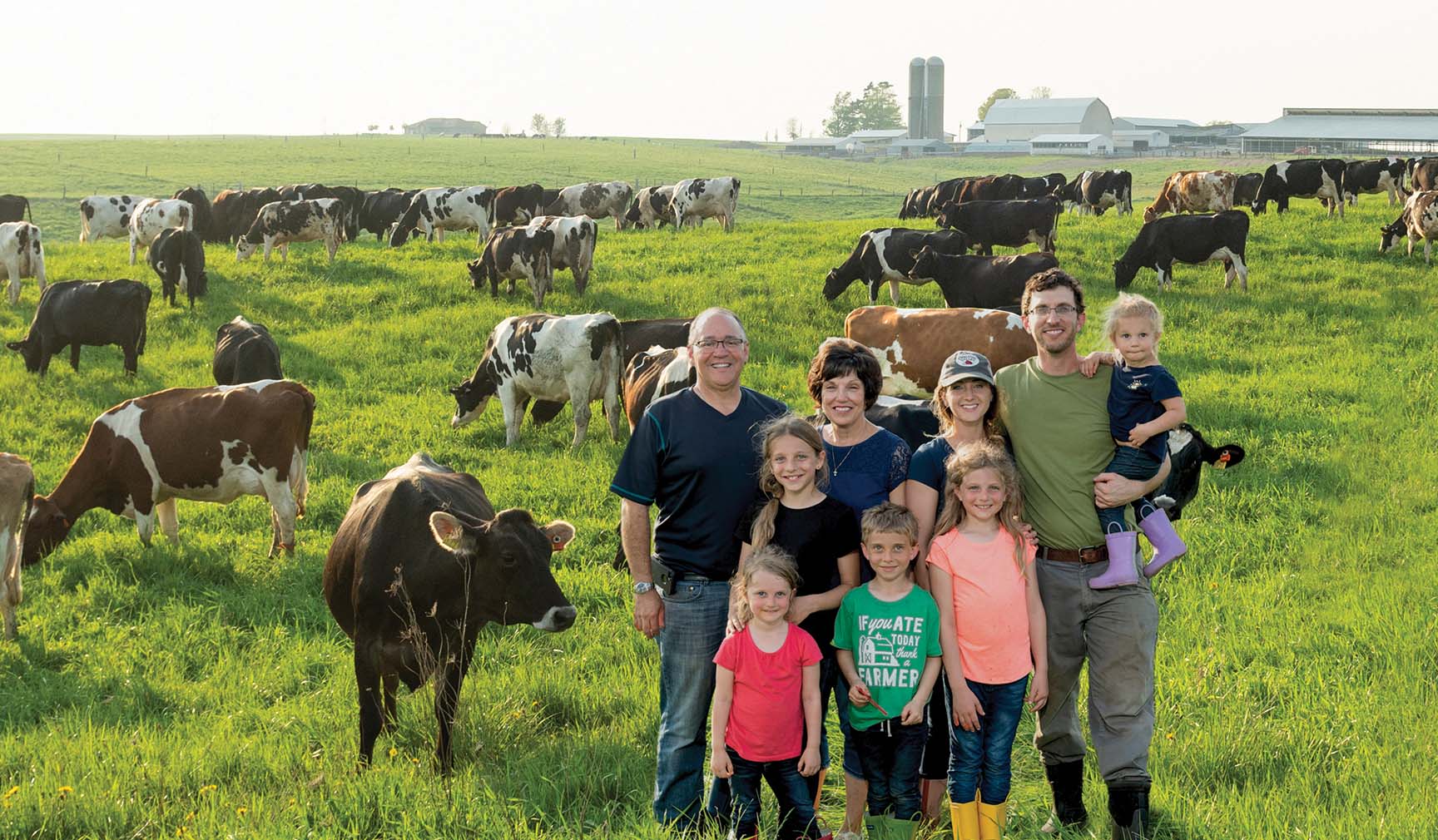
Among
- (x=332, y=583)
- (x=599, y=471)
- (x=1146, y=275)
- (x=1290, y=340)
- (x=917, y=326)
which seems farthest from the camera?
(x=1146, y=275)

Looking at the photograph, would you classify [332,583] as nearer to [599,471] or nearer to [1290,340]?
[599,471]

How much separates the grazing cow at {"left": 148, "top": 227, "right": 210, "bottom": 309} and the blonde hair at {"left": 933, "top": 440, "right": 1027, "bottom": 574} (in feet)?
65.3

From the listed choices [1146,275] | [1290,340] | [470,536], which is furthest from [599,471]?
[1146,275]

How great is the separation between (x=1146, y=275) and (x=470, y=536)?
2064 cm

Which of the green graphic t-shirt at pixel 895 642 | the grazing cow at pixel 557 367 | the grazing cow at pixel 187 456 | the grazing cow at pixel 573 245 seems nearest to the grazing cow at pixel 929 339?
the grazing cow at pixel 557 367

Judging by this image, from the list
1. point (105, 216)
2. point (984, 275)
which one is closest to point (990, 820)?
point (984, 275)

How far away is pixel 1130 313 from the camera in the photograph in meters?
5.03

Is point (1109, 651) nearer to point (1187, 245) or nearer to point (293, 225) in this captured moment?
point (1187, 245)

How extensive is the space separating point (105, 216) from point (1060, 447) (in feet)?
118

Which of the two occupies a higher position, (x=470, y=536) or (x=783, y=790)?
(x=470, y=536)

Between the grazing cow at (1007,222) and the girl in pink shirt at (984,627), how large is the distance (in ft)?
68.5

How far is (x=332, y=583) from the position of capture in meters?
7.00

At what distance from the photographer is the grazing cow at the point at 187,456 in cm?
1051

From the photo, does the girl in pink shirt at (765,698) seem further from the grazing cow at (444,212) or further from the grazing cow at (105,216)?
the grazing cow at (105,216)
